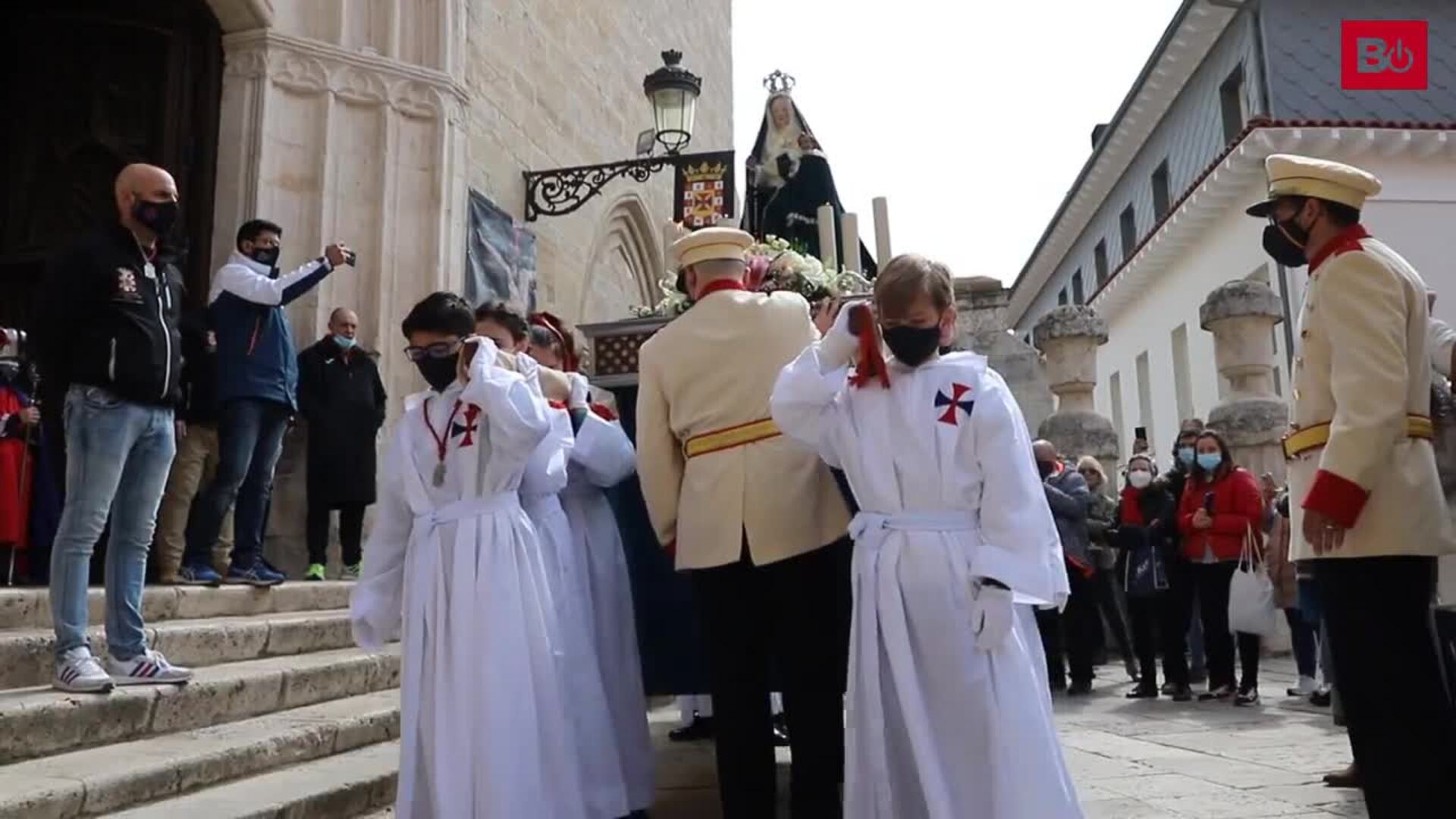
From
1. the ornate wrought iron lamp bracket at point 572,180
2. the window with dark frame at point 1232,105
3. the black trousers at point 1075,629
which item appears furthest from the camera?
the window with dark frame at point 1232,105

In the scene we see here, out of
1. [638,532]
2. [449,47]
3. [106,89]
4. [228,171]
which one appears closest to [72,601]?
[638,532]

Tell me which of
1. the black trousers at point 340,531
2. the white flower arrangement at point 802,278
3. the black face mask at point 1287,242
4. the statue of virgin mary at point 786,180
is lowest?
the black trousers at point 340,531

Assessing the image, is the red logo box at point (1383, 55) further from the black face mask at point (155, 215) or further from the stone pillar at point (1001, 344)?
the black face mask at point (155, 215)

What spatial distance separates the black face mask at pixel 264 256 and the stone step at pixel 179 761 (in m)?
2.72

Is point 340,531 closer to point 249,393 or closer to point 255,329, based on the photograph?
point 249,393

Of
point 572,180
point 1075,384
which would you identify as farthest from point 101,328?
point 1075,384

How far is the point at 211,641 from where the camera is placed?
16.5 feet

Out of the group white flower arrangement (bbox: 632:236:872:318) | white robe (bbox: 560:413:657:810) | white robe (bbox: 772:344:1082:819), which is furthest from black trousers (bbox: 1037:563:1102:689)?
white robe (bbox: 772:344:1082:819)

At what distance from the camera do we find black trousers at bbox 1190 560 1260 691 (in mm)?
7469

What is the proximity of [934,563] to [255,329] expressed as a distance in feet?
14.8

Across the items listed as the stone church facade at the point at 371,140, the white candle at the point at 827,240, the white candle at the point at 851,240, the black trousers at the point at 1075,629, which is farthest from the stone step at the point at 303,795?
the black trousers at the point at 1075,629

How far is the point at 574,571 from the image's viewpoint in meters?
4.09

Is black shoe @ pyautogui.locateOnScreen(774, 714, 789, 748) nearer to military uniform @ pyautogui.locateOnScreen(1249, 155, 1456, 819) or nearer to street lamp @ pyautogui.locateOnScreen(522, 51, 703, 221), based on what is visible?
military uniform @ pyautogui.locateOnScreen(1249, 155, 1456, 819)

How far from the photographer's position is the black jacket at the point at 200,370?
6.12m
